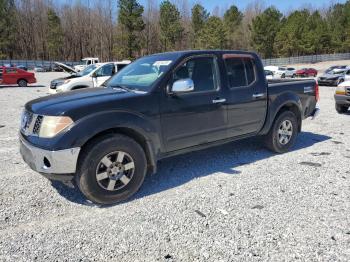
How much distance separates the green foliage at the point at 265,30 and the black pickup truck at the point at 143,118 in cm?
6958

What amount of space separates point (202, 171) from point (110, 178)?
1.64 meters

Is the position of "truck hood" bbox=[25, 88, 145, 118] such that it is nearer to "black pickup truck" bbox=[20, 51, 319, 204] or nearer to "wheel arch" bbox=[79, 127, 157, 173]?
"black pickup truck" bbox=[20, 51, 319, 204]

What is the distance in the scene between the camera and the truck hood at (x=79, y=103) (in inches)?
140

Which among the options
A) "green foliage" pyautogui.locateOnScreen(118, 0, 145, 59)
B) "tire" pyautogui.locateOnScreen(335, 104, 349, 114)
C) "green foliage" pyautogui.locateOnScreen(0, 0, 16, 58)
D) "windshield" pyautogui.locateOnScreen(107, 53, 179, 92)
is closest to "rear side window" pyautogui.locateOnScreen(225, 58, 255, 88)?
"windshield" pyautogui.locateOnScreen(107, 53, 179, 92)

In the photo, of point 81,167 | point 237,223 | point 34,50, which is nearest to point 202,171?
point 237,223

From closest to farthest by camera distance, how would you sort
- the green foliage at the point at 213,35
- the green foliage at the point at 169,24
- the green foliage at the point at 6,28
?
the green foliage at the point at 6,28, the green foliage at the point at 213,35, the green foliage at the point at 169,24

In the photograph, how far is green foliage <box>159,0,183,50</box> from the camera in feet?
225

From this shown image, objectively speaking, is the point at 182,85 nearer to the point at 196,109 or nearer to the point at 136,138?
the point at 196,109

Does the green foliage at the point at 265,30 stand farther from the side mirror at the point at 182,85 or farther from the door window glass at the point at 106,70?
the side mirror at the point at 182,85

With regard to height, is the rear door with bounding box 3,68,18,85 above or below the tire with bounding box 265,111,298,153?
above

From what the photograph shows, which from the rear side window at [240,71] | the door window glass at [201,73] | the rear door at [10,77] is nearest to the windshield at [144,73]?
the door window glass at [201,73]

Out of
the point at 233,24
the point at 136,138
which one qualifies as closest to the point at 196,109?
the point at 136,138

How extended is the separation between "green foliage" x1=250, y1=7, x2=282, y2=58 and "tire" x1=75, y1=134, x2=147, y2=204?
7175cm

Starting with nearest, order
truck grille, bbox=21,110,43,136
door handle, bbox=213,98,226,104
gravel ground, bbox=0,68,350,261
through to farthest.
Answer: gravel ground, bbox=0,68,350,261, truck grille, bbox=21,110,43,136, door handle, bbox=213,98,226,104
